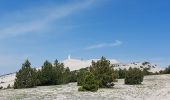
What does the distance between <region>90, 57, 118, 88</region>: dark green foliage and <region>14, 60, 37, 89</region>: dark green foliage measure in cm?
1038

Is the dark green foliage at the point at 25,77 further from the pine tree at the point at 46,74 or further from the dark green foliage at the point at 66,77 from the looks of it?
the dark green foliage at the point at 66,77

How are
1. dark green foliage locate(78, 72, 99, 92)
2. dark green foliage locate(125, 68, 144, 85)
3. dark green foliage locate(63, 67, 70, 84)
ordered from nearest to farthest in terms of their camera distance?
dark green foliage locate(78, 72, 99, 92) → dark green foliage locate(125, 68, 144, 85) → dark green foliage locate(63, 67, 70, 84)

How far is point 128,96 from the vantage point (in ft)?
140

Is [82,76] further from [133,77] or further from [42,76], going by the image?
[42,76]

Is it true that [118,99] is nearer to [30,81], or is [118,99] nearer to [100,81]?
[100,81]

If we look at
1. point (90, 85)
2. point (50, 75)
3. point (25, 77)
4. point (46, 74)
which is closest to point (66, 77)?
point (50, 75)

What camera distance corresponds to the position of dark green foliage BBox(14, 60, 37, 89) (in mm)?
62531

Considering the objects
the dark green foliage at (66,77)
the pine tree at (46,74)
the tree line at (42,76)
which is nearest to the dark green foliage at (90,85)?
the tree line at (42,76)

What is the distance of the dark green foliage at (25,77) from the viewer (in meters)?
62.5

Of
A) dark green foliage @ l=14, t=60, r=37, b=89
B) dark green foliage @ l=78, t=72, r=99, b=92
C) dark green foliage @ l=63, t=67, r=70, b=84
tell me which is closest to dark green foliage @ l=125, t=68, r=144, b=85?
dark green foliage @ l=63, t=67, r=70, b=84

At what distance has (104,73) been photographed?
57844 millimetres

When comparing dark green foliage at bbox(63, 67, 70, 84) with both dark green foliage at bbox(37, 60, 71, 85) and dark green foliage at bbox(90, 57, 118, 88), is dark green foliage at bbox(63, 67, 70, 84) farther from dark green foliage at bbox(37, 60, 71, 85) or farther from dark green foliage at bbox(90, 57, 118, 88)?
dark green foliage at bbox(90, 57, 118, 88)

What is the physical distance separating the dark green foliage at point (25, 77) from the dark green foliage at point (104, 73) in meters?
10.4

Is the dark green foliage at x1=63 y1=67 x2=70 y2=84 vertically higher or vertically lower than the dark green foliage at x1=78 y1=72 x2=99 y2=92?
higher
